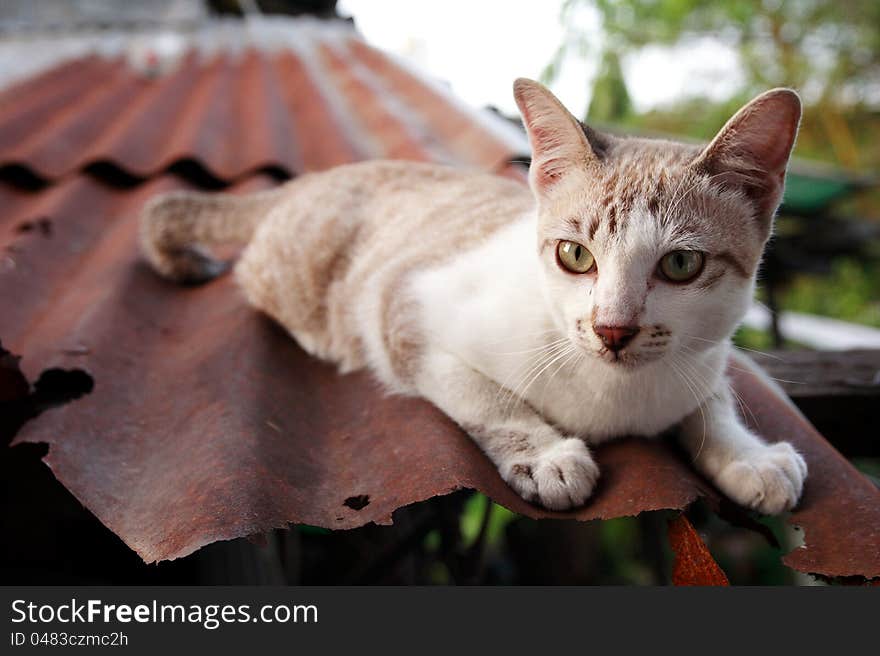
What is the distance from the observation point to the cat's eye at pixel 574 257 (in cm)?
166

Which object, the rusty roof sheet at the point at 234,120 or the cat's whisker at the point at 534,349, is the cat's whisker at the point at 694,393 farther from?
the rusty roof sheet at the point at 234,120

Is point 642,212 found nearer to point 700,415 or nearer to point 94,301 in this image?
point 700,415

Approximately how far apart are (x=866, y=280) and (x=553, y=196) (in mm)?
7931

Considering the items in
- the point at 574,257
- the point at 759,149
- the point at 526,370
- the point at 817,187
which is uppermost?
the point at 759,149

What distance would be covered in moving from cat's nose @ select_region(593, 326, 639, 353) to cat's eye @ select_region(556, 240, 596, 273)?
19 centimetres

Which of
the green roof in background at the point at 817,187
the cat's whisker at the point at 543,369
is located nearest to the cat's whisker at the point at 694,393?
the cat's whisker at the point at 543,369

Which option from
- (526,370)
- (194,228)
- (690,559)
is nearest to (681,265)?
(526,370)

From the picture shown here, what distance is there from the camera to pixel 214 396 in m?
1.72

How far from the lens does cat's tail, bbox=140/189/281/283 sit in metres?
2.43

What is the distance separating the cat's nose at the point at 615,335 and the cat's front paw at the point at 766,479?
0.39 m

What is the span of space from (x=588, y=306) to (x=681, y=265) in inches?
9.0

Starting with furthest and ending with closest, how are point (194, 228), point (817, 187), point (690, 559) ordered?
point (817, 187) → point (194, 228) → point (690, 559)

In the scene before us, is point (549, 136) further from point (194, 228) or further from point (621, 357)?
point (194, 228)

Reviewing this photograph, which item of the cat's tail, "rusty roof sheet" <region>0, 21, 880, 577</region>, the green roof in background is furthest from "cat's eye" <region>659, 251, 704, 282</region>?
the green roof in background
